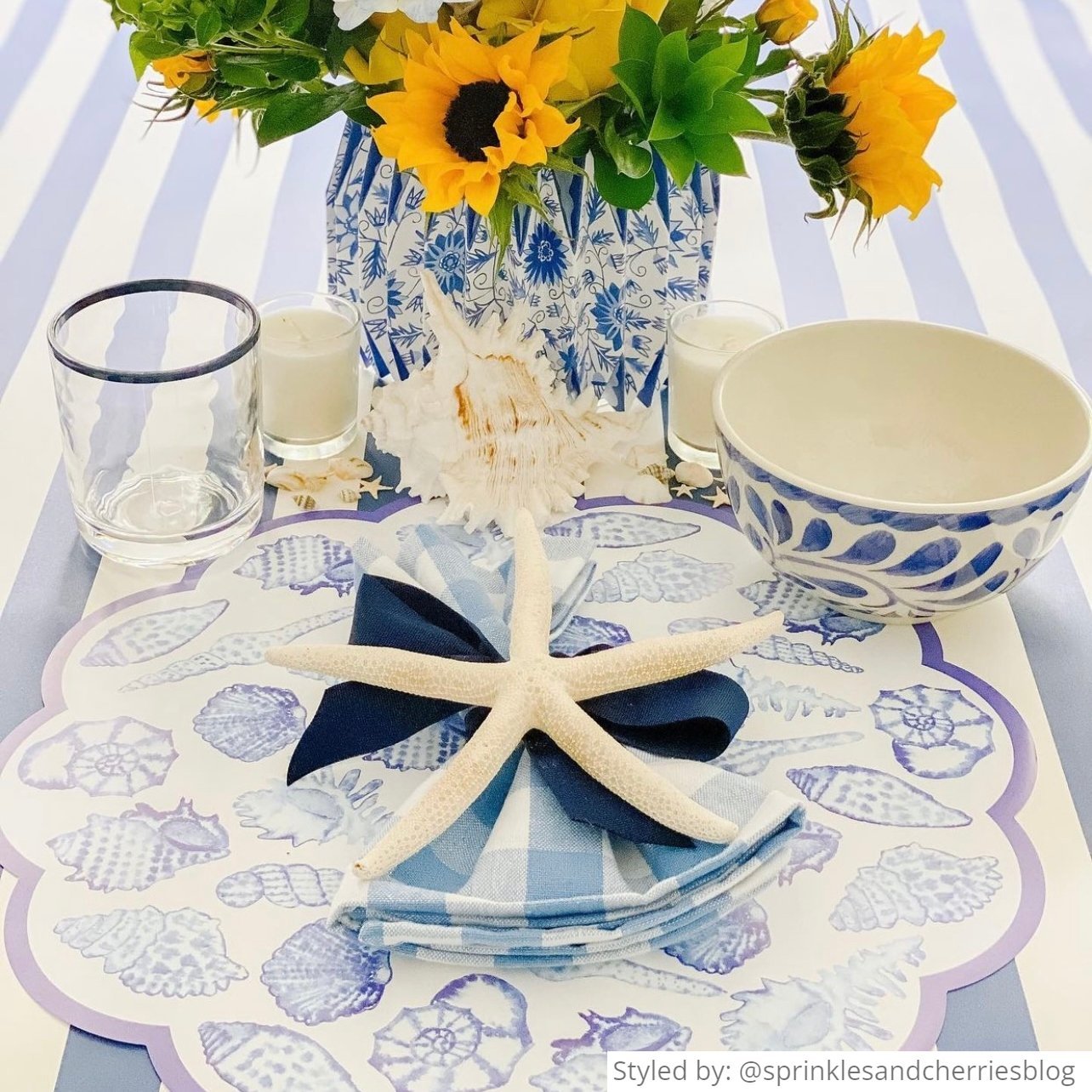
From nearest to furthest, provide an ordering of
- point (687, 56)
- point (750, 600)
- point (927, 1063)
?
point (927, 1063)
point (687, 56)
point (750, 600)

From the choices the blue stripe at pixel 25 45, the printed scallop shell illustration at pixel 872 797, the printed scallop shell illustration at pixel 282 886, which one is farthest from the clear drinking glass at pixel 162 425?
the blue stripe at pixel 25 45

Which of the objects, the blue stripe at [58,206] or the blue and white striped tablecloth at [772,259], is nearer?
the blue and white striped tablecloth at [772,259]

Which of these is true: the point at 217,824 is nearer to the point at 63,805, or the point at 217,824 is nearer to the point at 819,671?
the point at 63,805

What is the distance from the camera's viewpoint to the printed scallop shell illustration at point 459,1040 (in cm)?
51

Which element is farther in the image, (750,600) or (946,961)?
(750,600)

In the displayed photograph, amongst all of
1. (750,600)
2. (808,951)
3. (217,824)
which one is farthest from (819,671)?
(217,824)

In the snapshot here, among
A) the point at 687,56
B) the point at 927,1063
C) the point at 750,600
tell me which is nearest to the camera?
the point at 927,1063

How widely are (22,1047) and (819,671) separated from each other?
0.41 m

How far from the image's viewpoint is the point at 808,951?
1.82 feet

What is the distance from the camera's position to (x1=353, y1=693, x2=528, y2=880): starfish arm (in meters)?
0.54

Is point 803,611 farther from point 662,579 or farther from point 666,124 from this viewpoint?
point 666,124

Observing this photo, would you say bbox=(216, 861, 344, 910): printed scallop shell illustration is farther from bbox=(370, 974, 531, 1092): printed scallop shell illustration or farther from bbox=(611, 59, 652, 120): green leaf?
bbox=(611, 59, 652, 120): green leaf

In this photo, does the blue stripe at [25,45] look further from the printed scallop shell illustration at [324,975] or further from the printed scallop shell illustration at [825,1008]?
the printed scallop shell illustration at [825,1008]

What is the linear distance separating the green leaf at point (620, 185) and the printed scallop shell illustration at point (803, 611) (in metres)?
0.22
